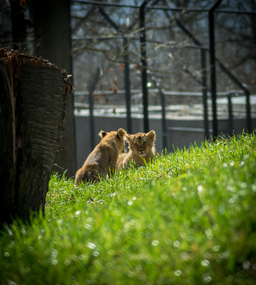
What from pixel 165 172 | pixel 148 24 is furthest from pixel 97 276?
pixel 148 24

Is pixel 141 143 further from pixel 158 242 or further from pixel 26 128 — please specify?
pixel 158 242

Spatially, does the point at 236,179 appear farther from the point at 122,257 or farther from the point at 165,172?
the point at 165,172

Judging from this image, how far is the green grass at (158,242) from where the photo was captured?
1.83 meters

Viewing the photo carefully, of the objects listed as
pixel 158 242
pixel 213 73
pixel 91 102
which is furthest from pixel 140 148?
pixel 158 242

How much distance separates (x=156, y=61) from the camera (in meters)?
8.14

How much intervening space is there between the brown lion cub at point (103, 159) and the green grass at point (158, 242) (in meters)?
2.19

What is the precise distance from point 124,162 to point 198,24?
448 cm

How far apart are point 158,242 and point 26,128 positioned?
1.95 metres

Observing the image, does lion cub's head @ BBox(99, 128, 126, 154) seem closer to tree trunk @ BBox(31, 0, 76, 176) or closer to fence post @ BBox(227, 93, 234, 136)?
tree trunk @ BBox(31, 0, 76, 176)

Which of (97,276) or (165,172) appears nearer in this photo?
(97,276)

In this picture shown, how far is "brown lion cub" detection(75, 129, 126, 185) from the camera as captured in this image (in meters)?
4.95

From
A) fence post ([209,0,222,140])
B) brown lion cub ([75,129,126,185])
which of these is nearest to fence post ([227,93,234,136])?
fence post ([209,0,222,140])

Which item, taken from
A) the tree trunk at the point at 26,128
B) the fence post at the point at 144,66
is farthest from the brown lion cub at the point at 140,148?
the tree trunk at the point at 26,128

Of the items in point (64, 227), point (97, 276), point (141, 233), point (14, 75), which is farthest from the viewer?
point (14, 75)
